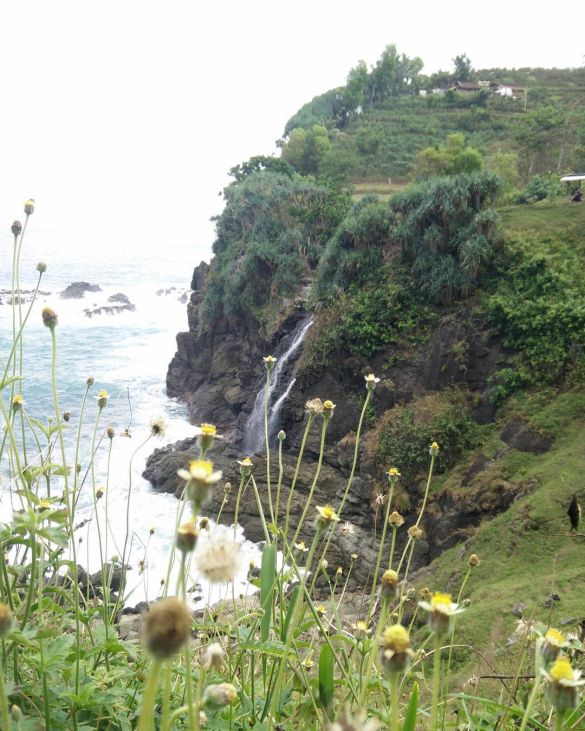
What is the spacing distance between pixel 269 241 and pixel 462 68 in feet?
150

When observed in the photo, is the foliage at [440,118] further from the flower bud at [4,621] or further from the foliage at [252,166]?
the flower bud at [4,621]

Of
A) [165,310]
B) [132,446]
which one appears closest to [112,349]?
[165,310]

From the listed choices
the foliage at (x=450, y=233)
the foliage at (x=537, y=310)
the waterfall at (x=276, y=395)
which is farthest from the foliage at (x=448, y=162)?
the foliage at (x=537, y=310)

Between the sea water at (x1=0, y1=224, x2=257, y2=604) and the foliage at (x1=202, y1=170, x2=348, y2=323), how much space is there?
177 inches

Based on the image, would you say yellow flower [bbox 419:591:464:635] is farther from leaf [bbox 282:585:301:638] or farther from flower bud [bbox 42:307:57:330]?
flower bud [bbox 42:307:57:330]

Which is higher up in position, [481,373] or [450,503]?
[481,373]

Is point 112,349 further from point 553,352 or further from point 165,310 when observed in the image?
point 553,352

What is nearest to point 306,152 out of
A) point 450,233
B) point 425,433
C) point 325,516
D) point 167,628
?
point 450,233

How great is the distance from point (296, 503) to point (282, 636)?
1000 cm

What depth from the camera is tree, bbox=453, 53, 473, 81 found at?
53.2m

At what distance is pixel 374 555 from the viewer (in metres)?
10.1

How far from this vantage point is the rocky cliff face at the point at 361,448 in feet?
32.0

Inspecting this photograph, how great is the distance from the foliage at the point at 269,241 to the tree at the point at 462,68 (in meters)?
41.5

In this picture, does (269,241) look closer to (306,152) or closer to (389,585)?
(306,152)
